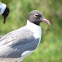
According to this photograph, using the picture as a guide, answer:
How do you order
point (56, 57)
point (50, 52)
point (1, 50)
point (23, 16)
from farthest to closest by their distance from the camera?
point (23, 16) → point (56, 57) → point (50, 52) → point (1, 50)

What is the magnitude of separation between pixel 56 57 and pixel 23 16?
1012mm

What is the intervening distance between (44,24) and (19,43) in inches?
122

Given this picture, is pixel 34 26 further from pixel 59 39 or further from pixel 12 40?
pixel 59 39

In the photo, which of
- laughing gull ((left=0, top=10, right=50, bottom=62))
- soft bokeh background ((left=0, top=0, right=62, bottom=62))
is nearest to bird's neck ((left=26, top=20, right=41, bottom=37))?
laughing gull ((left=0, top=10, right=50, bottom=62))

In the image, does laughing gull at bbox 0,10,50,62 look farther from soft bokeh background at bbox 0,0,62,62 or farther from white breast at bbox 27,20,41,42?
soft bokeh background at bbox 0,0,62,62

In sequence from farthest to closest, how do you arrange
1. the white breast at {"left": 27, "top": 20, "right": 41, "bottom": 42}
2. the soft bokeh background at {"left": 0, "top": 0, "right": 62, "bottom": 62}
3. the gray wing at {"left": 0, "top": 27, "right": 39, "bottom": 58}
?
the soft bokeh background at {"left": 0, "top": 0, "right": 62, "bottom": 62} < the white breast at {"left": 27, "top": 20, "right": 41, "bottom": 42} < the gray wing at {"left": 0, "top": 27, "right": 39, "bottom": 58}

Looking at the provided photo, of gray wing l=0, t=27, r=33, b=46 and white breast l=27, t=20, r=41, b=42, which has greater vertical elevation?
white breast l=27, t=20, r=41, b=42

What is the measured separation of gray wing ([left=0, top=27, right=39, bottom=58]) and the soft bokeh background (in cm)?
253

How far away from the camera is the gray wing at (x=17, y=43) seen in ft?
9.16

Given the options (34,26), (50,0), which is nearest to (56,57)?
(50,0)

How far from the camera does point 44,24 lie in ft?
19.4

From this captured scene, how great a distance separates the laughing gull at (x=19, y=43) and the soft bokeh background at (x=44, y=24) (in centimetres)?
250

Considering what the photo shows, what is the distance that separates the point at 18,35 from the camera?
284 centimetres

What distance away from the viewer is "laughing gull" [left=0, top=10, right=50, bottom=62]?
2793mm
